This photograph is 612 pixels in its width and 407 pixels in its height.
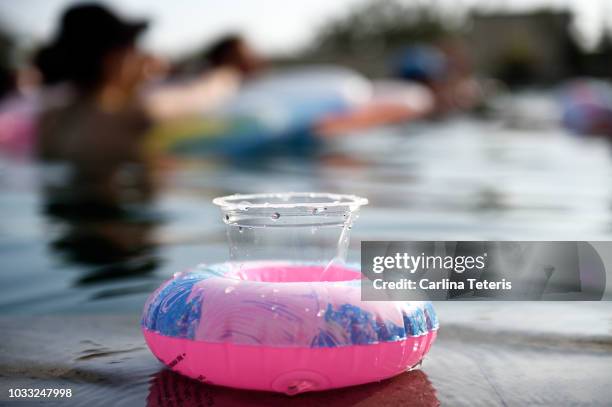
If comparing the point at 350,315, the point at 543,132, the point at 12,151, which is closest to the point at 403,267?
the point at 350,315

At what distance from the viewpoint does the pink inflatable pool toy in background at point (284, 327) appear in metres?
1.87

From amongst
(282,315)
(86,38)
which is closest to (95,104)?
(86,38)

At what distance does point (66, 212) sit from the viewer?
205 inches

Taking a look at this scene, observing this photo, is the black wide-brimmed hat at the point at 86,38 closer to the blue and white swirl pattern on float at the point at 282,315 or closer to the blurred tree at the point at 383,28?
the blue and white swirl pattern on float at the point at 282,315

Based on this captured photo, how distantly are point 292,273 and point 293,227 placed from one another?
0.60 ft

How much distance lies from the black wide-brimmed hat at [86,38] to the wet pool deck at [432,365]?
208 inches

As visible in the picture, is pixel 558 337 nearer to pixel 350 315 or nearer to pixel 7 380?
pixel 350 315

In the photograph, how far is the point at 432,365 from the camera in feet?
7.16

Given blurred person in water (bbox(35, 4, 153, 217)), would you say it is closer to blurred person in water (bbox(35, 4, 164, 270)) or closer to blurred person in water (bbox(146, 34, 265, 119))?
blurred person in water (bbox(35, 4, 164, 270))

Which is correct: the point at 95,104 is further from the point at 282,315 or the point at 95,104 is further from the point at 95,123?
the point at 282,315

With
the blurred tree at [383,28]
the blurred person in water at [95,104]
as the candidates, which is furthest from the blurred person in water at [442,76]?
the blurred tree at [383,28]

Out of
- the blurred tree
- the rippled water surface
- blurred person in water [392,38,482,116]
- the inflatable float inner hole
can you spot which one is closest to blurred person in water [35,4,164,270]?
the rippled water surface

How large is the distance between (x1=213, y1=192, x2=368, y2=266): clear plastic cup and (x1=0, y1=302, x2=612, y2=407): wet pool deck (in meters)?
0.36

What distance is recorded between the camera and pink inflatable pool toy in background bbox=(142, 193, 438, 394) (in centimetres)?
187
